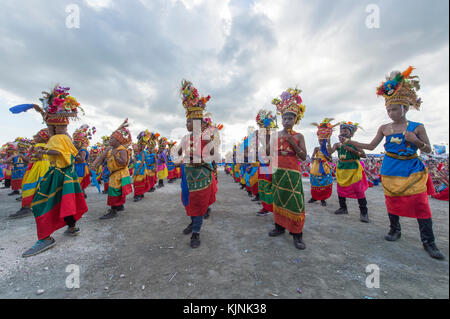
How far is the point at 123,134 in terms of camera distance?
15.9ft

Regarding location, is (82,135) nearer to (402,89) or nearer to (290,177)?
(290,177)

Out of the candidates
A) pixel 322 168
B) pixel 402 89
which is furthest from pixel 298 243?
pixel 322 168

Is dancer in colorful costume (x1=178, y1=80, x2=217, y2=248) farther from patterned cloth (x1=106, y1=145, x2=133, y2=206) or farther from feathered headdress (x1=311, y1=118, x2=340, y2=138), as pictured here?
feathered headdress (x1=311, y1=118, x2=340, y2=138)

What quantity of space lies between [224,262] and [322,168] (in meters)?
4.65

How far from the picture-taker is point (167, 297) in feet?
6.28

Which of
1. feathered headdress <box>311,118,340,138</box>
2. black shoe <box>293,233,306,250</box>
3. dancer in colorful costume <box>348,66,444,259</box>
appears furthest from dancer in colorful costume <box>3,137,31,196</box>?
dancer in colorful costume <box>348,66,444,259</box>

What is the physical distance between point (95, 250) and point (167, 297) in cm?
194

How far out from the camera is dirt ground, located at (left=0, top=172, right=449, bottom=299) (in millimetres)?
1976

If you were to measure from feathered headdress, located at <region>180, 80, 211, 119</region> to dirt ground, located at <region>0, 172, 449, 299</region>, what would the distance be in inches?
99.1

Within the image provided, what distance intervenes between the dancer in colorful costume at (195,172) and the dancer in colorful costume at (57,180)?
7.15 ft

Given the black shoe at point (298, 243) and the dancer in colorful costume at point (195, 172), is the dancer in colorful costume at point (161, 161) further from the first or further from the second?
the black shoe at point (298, 243)

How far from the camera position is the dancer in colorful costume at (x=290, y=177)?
3061mm
